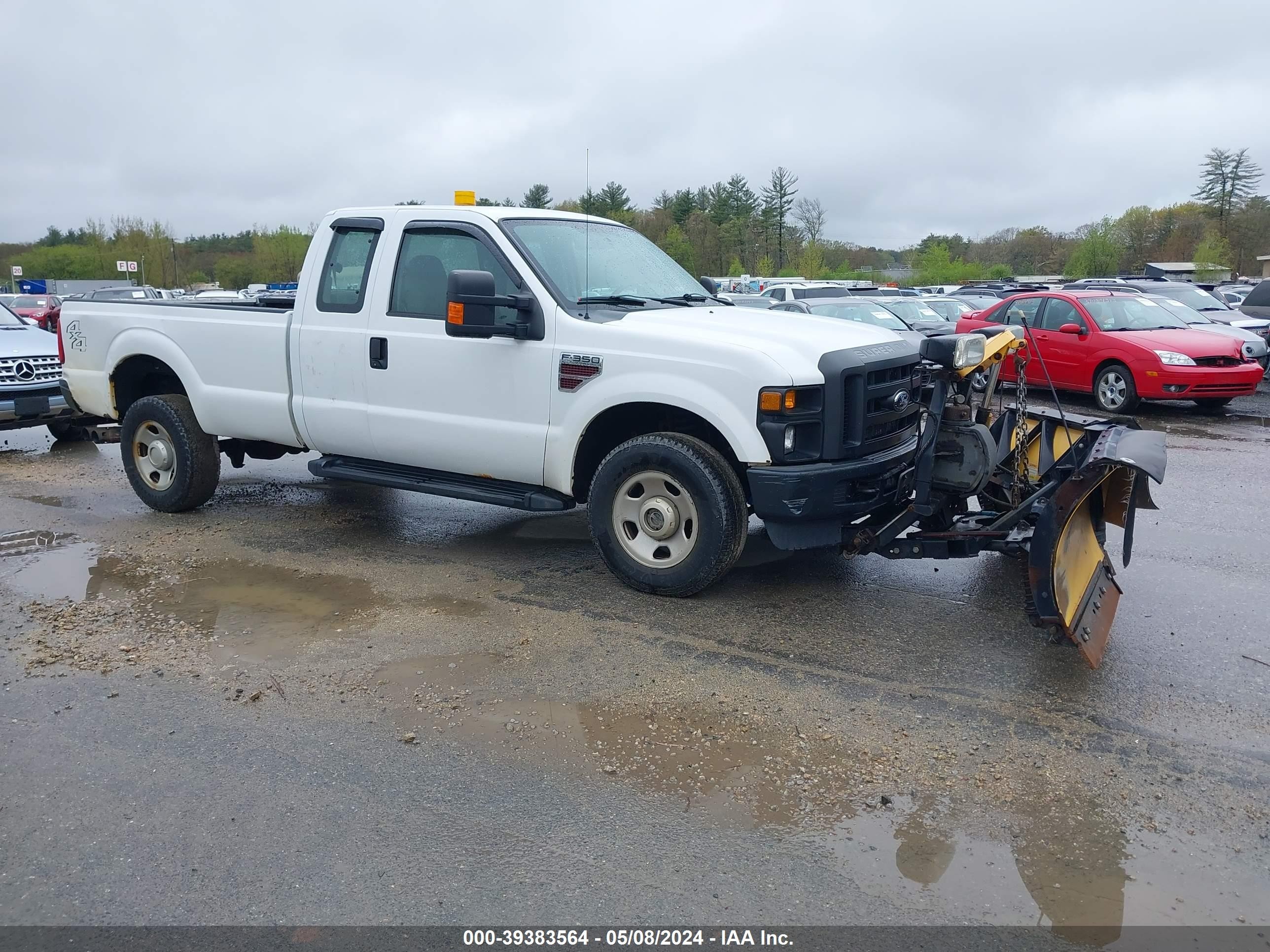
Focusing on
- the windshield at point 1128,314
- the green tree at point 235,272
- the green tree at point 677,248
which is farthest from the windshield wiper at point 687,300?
the green tree at point 235,272

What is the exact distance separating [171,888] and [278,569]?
3.39 m

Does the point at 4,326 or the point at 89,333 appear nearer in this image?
the point at 89,333

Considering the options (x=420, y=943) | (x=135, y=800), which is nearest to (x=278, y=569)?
(x=135, y=800)

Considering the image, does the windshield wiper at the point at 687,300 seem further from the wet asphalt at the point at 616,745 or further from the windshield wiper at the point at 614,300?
the wet asphalt at the point at 616,745

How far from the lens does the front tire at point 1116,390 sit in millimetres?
13461

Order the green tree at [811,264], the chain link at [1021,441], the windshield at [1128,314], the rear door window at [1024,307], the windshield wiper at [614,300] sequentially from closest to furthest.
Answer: the chain link at [1021,441] < the windshield wiper at [614,300] < the windshield at [1128,314] < the rear door window at [1024,307] < the green tree at [811,264]

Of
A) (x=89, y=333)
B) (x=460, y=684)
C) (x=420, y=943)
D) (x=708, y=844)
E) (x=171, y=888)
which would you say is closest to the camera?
(x=420, y=943)

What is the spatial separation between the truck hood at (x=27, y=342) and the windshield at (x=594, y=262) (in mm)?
7264

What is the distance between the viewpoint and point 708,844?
10.9ft

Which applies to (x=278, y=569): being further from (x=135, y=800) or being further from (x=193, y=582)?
(x=135, y=800)

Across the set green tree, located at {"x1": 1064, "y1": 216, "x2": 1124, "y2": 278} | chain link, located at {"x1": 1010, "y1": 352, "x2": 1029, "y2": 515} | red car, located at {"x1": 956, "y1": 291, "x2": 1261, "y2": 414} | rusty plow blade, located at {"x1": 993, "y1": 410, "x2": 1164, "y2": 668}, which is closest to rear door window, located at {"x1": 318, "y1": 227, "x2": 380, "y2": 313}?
chain link, located at {"x1": 1010, "y1": 352, "x2": 1029, "y2": 515}

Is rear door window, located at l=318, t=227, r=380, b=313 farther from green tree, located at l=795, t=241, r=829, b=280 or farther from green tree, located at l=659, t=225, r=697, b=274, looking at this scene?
green tree, located at l=795, t=241, r=829, b=280

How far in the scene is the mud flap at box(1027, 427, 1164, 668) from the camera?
438 centimetres

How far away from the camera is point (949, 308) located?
64.6 ft
